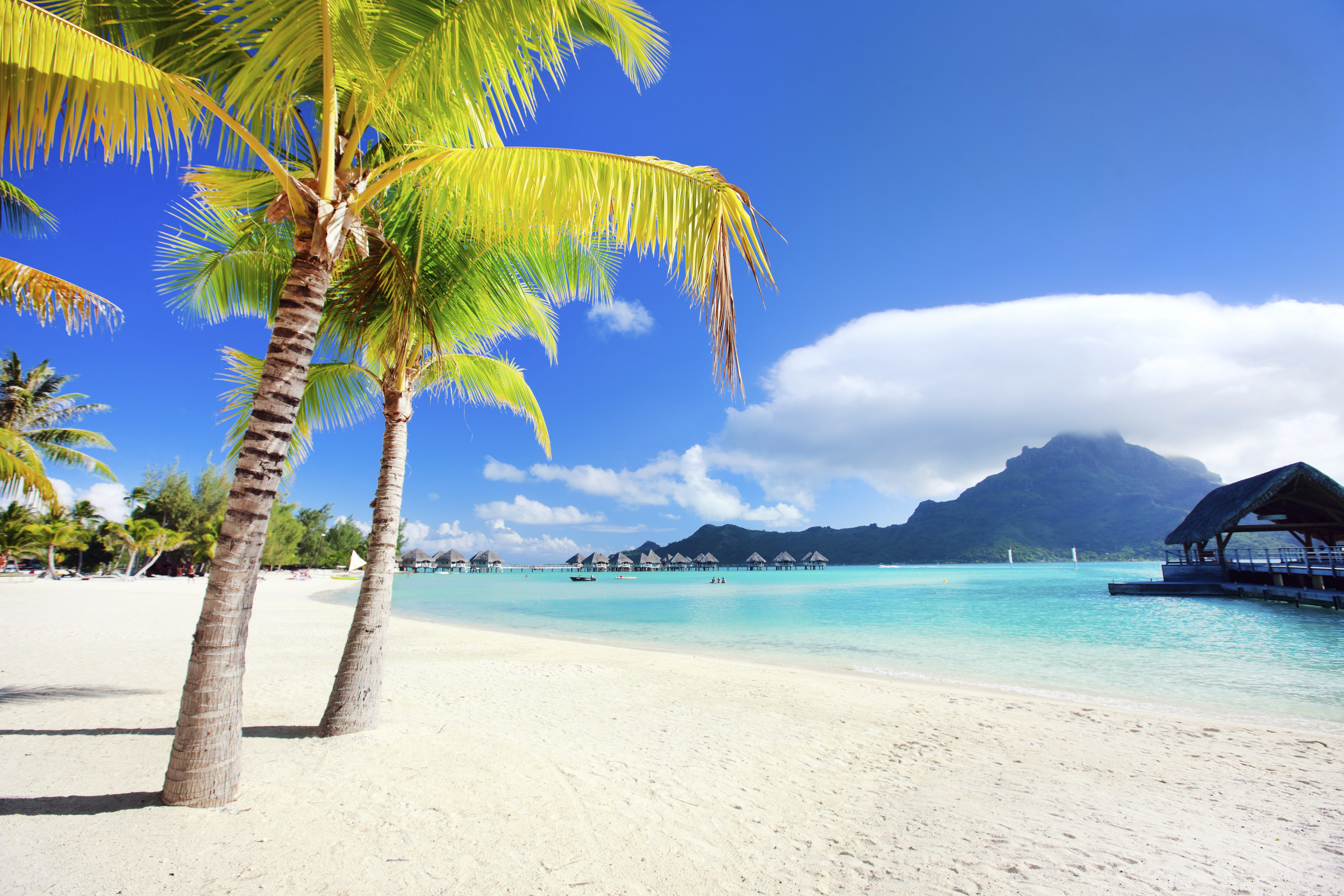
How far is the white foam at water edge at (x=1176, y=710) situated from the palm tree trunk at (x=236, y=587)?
897 cm

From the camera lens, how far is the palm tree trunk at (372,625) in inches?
172

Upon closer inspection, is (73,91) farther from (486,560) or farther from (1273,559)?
(486,560)

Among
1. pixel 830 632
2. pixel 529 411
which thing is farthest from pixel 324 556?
pixel 529 411

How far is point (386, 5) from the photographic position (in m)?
3.05

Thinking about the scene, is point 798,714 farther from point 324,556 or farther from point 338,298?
point 324,556

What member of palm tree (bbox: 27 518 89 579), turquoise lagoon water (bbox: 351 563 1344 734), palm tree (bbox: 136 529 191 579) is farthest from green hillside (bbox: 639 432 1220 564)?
palm tree (bbox: 27 518 89 579)

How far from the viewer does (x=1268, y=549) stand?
79.8 feet

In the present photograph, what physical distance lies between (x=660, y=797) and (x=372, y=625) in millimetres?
2604

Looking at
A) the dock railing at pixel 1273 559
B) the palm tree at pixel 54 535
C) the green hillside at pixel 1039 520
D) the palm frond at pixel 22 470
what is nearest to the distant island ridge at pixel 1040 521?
the green hillside at pixel 1039 520

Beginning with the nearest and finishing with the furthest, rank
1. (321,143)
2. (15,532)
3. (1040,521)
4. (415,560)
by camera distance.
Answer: (321,143), (15,532), (415,560), (1040,521)

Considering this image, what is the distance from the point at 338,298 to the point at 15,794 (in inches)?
145

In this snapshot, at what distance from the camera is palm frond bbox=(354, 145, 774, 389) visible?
287cm

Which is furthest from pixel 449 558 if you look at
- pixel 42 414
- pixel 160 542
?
pixel 42 414

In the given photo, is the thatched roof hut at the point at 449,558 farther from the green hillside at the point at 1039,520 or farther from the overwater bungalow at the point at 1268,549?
the overwater bungalow at the point at 1268,549
